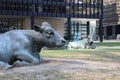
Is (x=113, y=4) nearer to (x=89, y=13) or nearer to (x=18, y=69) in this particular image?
(x=89, y=13)

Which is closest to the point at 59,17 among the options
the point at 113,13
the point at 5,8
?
the point at 5,8

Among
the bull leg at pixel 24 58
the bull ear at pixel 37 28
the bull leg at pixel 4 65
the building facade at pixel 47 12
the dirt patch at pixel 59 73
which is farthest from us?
the building facade at pixel 47 12

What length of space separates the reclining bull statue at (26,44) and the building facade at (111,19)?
305 ft

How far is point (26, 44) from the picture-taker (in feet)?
34.2

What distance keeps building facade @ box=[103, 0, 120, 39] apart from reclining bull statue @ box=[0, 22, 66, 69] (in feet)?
305

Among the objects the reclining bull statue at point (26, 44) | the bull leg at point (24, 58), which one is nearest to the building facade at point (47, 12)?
the reclining bull statue at point (26, 44)

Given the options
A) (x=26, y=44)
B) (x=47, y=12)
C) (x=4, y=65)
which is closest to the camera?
(x=4, y=65)

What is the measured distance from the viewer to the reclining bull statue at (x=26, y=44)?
10111 millimetres

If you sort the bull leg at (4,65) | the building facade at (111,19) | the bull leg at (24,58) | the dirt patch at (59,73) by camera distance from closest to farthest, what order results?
the dirt patch at (59,73), the bull leg at (4,65), the bull leg at (24,58), the building facade at (111,19)

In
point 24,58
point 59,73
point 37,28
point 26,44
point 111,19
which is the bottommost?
point 111,19

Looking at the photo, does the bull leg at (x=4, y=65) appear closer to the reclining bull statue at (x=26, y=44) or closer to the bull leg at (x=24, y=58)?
the reclining bull statue at (x=26, y=44)

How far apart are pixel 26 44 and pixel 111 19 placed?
9845 centimetres

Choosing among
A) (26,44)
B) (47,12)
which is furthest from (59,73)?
(47,12)

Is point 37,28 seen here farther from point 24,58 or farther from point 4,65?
point 4,65
